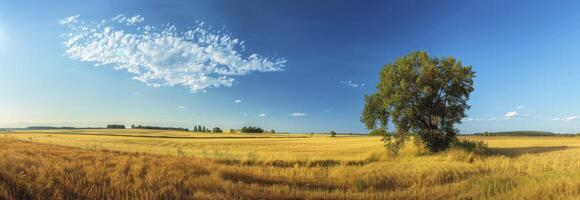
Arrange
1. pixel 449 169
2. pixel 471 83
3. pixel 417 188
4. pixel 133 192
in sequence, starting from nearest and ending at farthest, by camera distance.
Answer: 1. pixel 133 192
2. pixel 417 188
3. pixel 449 169
4. pixel 471 83

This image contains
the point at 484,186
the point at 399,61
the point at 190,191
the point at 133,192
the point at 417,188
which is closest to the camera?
the point at 133,192

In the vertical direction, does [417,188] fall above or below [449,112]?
below

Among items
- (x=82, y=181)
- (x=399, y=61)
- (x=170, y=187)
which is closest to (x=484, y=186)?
(x=170, y=187)

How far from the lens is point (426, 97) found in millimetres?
24531

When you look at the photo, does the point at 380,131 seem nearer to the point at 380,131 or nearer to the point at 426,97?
the point at 380,131

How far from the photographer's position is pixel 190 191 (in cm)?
826

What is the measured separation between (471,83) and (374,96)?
6965mm

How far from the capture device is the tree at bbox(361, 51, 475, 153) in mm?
24141

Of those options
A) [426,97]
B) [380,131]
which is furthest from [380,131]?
[426,97]

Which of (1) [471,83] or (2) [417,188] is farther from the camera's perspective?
(1) [471,83]

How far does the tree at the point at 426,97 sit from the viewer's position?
2414 cm

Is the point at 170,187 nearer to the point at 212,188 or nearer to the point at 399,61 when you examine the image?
the point at 212,188

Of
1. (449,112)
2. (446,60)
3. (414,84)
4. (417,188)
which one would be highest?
(446,60)

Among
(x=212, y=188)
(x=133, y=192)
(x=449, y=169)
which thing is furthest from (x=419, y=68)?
(x=133, y=192)
